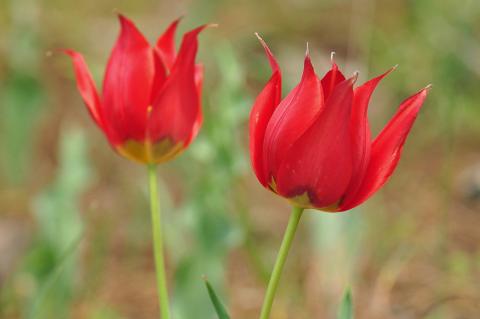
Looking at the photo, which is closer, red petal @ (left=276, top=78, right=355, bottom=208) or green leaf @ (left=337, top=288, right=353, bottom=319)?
red petal @ (left=276, top=78, right=355, bottom=208)

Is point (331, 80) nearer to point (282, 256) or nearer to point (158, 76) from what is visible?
point (282, 256)

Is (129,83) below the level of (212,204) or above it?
above

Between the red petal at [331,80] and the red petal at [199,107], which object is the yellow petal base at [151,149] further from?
the red petal at [331,80]

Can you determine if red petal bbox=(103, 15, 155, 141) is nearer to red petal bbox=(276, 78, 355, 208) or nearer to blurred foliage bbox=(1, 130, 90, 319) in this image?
red petal bbox=(276, 78, 355, 208)

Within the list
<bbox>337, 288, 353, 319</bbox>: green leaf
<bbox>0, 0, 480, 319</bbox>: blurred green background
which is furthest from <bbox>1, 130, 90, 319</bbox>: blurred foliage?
<bbox>337, 288, 353, 319</bbox>: green leaf

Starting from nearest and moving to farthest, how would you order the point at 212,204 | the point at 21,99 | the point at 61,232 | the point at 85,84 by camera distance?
the point at 85,84
the point at 212,204
the point at 61,232
the point at 21,99

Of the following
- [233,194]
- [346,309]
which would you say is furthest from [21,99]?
[346,309]

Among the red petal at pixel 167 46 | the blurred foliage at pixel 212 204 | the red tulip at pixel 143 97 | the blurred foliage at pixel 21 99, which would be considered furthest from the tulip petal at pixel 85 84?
the blurred foliage at pixel 21 99
